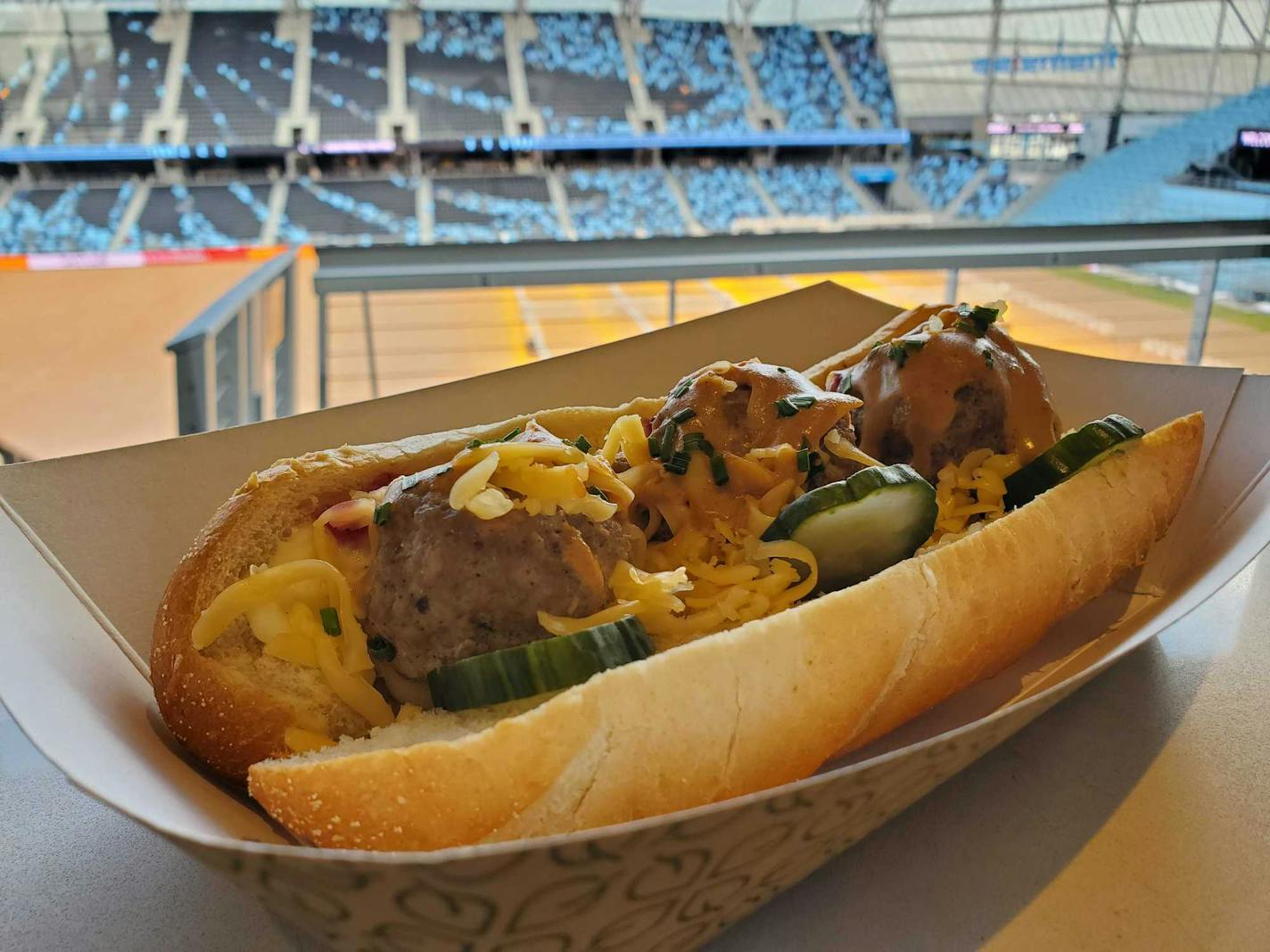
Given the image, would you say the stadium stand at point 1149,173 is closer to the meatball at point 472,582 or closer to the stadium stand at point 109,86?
the meatball at point 472,582

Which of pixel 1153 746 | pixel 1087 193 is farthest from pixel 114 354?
pixel 1087 193

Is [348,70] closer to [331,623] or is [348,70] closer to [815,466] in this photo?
[815,466]

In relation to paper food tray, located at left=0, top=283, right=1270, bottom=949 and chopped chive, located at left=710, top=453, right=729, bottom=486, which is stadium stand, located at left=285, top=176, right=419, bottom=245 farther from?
chopped chive, located at left=710, top=453, right=729, bottom=486

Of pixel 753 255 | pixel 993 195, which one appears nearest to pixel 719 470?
pixel 753 255

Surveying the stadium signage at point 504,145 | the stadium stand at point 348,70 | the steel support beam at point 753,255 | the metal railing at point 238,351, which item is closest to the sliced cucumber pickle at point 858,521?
the metal railing at point 238,351

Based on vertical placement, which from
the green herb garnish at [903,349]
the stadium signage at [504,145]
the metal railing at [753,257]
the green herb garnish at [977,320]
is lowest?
the metal railing at [753,257]

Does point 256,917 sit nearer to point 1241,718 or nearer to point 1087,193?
point 1241,718
